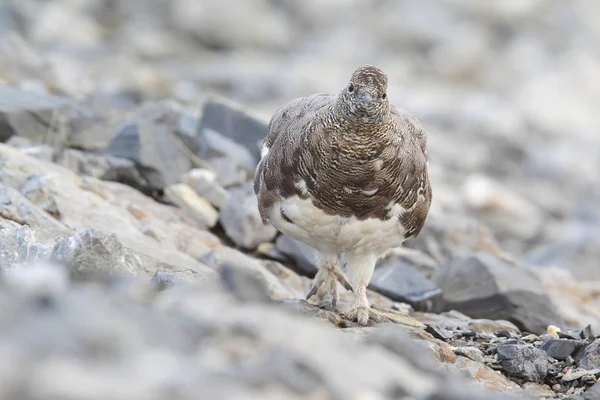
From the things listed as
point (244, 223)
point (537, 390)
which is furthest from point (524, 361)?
point (244, 223)

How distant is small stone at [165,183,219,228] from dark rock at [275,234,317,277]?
69cm

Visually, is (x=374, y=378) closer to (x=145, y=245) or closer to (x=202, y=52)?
(x=145, y=245)

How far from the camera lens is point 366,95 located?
18.3 ft

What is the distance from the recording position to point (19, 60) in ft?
45.0

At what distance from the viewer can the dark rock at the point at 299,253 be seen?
827 centimetres

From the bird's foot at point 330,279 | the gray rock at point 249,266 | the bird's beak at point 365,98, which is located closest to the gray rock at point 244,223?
the gray rock at point 249,266

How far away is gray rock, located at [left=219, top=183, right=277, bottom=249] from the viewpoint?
8.30 m

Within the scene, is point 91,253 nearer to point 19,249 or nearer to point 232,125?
point 19,249

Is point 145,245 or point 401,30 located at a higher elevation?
point 401,30

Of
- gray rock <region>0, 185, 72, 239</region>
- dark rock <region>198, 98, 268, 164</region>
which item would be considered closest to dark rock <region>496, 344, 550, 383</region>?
gray rock <region>0, 185, 72, 239</region>

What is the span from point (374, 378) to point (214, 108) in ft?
24.6

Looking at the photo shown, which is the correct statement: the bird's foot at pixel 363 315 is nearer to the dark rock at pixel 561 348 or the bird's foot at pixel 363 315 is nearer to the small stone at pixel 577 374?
the dark rock at pixel 561 348

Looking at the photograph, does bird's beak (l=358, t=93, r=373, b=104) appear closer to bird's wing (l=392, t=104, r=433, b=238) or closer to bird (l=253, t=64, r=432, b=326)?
bird (l=253, t=64, r=432, b=326)

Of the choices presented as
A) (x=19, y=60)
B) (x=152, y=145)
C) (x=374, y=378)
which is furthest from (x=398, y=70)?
(x=374, y=378)
